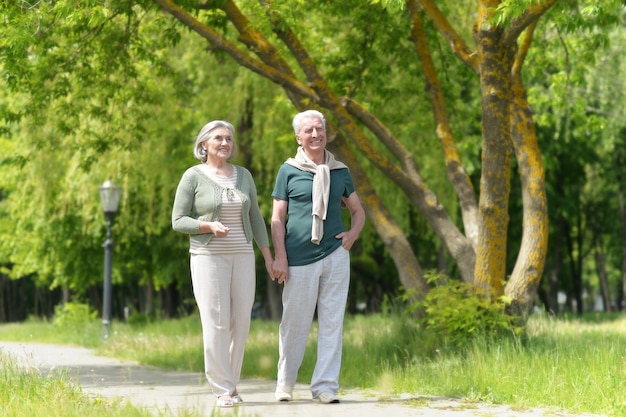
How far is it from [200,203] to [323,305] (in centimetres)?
117

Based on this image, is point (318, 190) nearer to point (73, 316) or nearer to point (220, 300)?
point (220, 300)

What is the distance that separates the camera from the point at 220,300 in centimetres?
708

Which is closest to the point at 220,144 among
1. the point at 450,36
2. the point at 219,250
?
the point at 219,250

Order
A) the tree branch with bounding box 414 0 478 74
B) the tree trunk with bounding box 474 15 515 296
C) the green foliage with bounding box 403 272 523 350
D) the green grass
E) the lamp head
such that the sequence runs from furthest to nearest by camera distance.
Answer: the lamp head < the tree branch with bounding box 414 0 478 74 < the tree trunk with bounding box 474 15 515 296 < the green foliage with bounding box 403 272 523 350 < the green grass

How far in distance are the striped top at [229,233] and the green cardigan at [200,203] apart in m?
0.03

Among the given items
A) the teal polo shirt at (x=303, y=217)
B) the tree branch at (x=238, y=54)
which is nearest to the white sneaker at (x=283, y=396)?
the teal polo shirt at (x=303, y=217)

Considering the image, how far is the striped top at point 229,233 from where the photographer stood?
7078 mm

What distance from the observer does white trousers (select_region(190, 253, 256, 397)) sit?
278 inches

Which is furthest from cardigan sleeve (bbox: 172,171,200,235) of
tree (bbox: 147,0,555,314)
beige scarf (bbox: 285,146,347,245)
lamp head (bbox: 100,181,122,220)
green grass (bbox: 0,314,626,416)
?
lamp head (bbox: 100,181,122,220)

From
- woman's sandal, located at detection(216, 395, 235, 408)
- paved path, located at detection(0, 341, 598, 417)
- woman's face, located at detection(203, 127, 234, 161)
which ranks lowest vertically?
paved path, located at detection(0, 341, 598, 417)

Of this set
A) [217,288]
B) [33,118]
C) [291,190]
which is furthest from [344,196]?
[33,118]

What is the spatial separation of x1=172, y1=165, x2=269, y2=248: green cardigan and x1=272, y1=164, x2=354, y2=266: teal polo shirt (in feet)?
0.81

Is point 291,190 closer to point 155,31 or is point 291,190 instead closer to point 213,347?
point 213,347

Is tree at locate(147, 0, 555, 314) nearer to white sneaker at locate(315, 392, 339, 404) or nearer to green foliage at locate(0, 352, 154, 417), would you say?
white sneaker at locate(315, 392, 339, 404)
